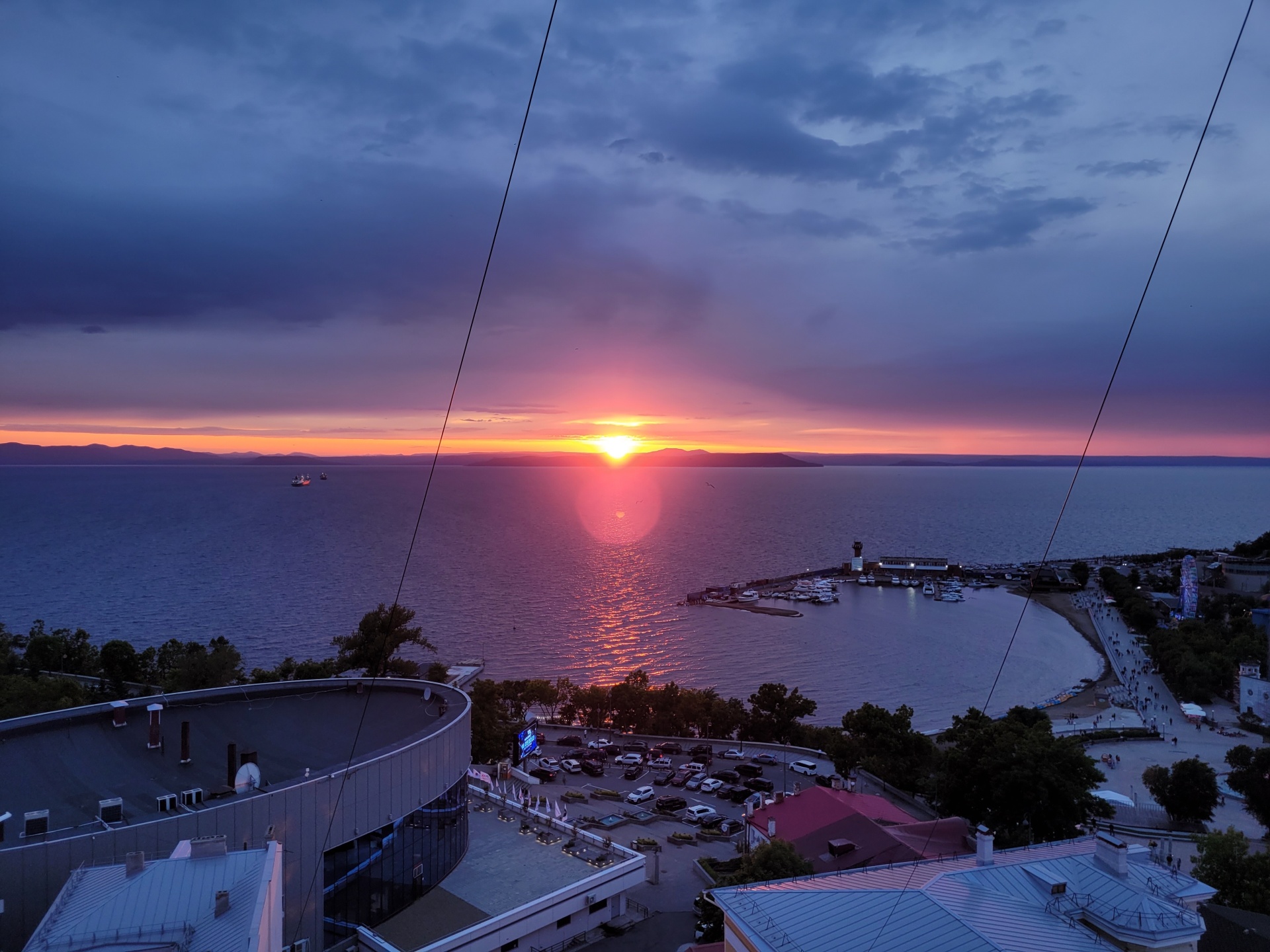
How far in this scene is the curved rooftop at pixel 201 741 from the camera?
36.5 ft

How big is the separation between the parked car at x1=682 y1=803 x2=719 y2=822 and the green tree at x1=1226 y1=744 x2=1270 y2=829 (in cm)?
1546

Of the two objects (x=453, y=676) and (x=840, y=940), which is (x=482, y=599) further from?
(x=840, y=940)

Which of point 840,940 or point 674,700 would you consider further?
point 674,700

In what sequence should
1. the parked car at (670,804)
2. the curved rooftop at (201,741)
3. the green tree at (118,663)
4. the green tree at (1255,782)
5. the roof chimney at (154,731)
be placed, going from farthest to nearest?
the green tree at (118,663) → the parked car at (670,804) → the green tree at (1255,782) → the roof chimney at (154,731) → the curved rooftop at (201,741)

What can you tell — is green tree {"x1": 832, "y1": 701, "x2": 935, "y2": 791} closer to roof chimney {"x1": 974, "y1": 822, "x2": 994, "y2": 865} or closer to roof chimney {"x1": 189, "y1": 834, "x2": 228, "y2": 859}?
roof chimney {"x1": 974, "y1": 822, "x2": 994, "y2": 865}

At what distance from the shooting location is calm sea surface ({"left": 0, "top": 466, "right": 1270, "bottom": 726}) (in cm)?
4619

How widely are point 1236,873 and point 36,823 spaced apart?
66.0 ft

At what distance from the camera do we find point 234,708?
600 inches

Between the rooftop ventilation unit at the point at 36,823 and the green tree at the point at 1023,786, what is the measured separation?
61.1 feet

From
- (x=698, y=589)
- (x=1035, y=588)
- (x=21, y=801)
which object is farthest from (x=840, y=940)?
(x=1035, y=588)

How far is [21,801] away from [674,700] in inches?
944

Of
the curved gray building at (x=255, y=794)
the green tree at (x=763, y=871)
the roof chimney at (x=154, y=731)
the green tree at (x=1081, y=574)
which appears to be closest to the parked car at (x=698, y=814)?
the green tree at (x=763, y=871)

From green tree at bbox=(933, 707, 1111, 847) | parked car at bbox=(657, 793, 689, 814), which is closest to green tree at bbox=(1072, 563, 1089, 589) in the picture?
green tree at bbox=(933, 707, 1111, 847)

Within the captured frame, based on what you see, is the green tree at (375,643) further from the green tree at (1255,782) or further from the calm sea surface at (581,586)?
the green tree at (1255,782)
